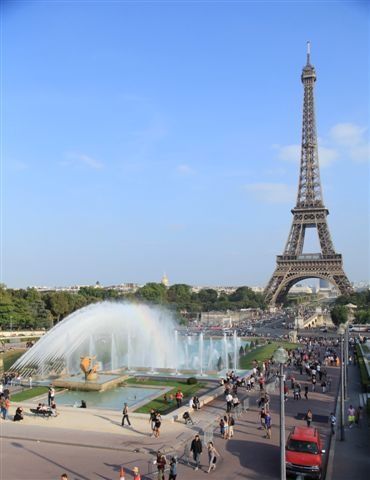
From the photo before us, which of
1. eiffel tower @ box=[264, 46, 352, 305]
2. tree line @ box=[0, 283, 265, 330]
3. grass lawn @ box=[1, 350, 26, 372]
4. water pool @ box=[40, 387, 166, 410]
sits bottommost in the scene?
grass lawn @ box=[1, 350, 26, 372]

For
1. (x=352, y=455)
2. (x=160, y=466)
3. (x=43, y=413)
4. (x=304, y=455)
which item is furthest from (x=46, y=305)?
(x=304, y=455)

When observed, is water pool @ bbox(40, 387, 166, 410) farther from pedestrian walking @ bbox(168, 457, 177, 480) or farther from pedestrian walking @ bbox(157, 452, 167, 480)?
pedestrian walking @ bbox(168, 457, 177, 480)

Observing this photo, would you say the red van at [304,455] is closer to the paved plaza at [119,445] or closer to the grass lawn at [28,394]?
the paved plaza at [119,445]

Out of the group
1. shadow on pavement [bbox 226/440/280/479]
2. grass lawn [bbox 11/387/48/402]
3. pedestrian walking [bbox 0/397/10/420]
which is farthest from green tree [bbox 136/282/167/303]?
shadow on pavement [bbox 226/440/280/479]

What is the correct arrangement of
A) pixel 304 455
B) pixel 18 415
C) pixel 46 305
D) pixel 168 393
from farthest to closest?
pixel 46 305 → pixel 168 393 → pixel 18 415 → pixel 304 455

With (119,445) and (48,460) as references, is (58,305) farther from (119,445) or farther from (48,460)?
(48,460)

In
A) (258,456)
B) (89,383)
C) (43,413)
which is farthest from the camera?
(89,383)

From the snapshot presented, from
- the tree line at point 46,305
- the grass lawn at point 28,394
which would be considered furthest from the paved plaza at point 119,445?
the tree line at point 46,305

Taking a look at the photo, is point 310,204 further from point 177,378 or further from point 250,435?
point 250,435
